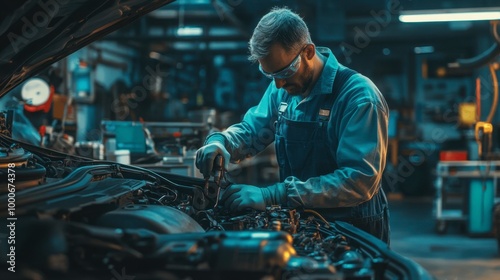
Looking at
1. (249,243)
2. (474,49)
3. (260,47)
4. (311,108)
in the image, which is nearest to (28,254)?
(249,243)

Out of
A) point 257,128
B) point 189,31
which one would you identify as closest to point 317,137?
point 257,128

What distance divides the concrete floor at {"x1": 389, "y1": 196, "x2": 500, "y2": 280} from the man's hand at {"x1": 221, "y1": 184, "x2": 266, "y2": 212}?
2.63m

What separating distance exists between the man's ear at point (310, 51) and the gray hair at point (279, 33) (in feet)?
0.11

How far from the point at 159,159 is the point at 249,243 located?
3041 millimetres

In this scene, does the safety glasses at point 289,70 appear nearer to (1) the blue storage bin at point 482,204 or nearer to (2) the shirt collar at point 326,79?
(2) the shirt collar at point 326,79

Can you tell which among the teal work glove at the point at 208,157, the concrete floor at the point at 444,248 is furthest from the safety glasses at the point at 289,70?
the concrete floor at the point at 444,248

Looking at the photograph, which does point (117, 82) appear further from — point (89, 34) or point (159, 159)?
point (89, 34)

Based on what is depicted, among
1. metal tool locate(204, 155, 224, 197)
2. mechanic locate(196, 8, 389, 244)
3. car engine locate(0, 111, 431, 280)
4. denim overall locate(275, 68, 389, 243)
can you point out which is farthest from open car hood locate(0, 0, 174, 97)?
denim overall locate(275, 68, 389, 243)

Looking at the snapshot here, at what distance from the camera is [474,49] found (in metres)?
10.8

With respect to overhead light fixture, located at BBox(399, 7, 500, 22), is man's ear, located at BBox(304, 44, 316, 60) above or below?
below

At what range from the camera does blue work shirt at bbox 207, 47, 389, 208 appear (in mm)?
1878

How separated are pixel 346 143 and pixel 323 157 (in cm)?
20

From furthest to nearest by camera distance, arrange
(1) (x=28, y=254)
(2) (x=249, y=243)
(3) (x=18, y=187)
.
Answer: (3) (x=18, y=187) → (2) (x=249, y=243) → (1) (x=28, y=254)

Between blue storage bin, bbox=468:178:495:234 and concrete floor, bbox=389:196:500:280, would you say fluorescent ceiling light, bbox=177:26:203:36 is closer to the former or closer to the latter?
concrete floor, bbox=389:196:500:280
